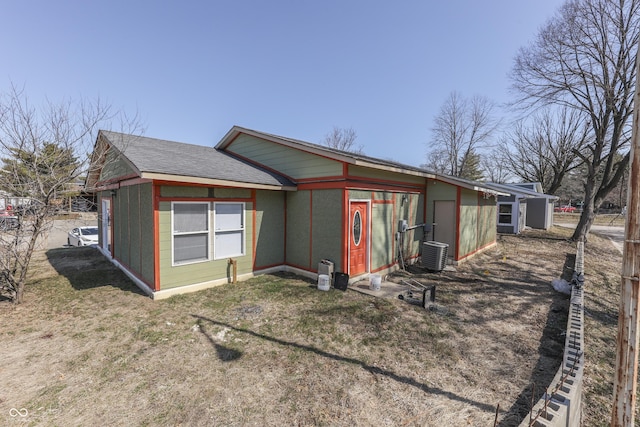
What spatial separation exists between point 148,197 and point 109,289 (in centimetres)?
258

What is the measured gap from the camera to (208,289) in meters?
6.93

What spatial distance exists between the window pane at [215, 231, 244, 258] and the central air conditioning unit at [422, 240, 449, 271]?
5.75 meters

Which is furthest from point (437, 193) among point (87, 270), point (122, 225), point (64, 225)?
point (64, 225)

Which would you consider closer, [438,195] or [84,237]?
[438,195]

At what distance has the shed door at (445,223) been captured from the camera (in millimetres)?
10000

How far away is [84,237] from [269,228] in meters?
10.8

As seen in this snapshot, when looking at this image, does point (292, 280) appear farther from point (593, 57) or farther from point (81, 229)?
point (593, 57)

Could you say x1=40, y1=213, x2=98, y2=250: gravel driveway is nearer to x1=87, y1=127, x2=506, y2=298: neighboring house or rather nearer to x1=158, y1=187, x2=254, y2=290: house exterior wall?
x1=87, y1=127, x2=506, y2=298: neighboring house

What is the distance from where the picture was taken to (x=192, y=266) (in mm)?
6770

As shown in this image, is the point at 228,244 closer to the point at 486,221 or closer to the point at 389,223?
the point at 389,223

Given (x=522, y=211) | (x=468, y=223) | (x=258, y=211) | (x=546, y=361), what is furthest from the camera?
(x=522, y=211)

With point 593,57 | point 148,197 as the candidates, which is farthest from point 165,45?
point 593,57

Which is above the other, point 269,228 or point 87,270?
point 269,228

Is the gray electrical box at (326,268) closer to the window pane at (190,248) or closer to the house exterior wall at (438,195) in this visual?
the window pane at (190,248)
